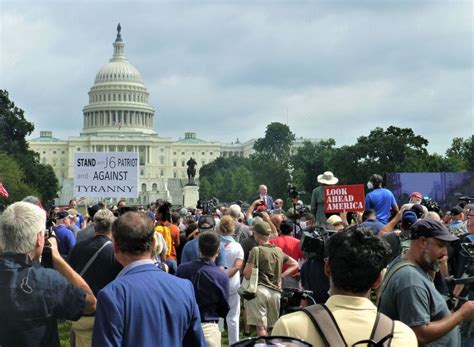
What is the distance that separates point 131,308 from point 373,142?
2574 inches

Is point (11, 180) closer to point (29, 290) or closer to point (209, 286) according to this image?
point (209, 286)

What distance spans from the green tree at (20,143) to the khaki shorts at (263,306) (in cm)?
6330

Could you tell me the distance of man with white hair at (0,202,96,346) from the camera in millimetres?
4062

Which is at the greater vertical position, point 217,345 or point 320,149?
point 320,149

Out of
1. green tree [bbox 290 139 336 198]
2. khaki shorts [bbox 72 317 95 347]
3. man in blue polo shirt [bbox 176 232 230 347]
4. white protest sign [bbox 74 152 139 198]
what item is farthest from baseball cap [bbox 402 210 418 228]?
green tree [bbox 290 139 336 198]

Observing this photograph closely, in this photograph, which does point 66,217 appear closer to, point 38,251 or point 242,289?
point 242,289

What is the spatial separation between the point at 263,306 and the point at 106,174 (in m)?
7.63

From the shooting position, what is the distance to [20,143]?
7456 centimetres

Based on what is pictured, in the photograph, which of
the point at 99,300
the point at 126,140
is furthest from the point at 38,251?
the point at 126,140

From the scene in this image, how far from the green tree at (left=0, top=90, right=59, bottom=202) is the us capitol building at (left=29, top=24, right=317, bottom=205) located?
64469mm

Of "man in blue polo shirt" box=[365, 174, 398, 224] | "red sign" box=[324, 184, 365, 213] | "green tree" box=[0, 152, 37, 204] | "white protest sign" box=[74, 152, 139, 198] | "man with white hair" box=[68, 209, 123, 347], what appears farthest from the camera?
"green tree" box=[0, 152, 37, 204]

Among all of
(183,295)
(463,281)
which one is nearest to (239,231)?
(463,281)

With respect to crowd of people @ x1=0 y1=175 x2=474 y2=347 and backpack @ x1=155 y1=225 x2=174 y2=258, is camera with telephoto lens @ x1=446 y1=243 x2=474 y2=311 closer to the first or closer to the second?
crowd of people @ x1=0 y1=175 x2=474 y2=347

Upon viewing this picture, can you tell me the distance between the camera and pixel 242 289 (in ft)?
29.8
